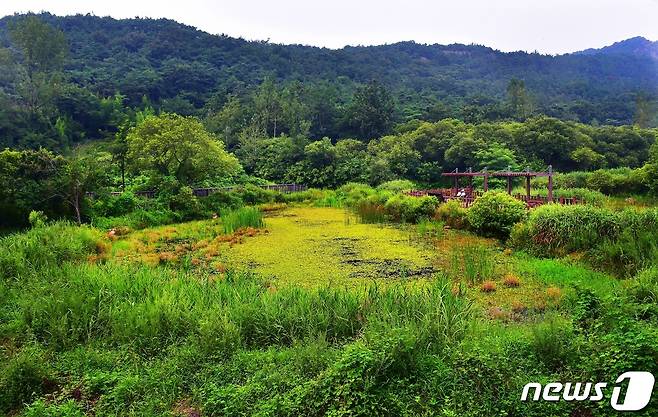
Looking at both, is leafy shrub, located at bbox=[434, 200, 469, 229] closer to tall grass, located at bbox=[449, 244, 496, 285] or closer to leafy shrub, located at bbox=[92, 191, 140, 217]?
tall grass, located at bbox=[449, 244, 496, 285]

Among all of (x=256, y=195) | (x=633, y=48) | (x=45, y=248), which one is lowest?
(x=256, y=195)

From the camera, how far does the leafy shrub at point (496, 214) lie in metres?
13.4

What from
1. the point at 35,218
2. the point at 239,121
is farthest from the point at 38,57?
the point at 35,218

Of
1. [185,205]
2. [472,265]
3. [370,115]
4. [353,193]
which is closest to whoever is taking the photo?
[472,265]

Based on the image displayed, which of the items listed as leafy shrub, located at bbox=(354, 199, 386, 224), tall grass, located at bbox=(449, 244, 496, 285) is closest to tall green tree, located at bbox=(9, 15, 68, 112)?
leafy shrub, located at bbox=(354, 199, 386, 224)

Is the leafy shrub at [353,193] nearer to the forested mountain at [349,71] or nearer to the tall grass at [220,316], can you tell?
the tall grass at [220,316]

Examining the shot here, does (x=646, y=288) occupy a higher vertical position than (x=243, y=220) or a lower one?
higher

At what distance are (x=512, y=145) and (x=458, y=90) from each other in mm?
48215

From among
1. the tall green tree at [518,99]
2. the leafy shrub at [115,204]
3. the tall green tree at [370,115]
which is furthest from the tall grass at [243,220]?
the tall green tree at [518,99]

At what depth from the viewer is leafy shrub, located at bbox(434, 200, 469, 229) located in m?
15.6

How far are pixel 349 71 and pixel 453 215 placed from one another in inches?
2896

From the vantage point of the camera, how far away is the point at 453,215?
16.2 m

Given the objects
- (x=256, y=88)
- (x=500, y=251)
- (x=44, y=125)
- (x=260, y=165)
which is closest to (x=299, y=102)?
(x=256, y=88)
